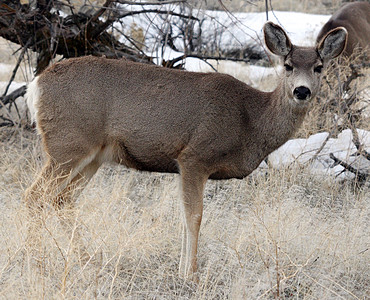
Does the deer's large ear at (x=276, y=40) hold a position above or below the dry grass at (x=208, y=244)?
above

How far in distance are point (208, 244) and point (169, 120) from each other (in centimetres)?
115

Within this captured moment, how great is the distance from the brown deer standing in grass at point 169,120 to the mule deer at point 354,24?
195 inches

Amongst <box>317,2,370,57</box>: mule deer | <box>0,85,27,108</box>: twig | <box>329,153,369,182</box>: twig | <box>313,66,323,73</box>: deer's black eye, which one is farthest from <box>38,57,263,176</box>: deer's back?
<box>317,2,370,57</box>: mule deer

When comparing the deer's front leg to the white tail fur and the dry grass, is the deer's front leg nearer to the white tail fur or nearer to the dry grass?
the dry grass

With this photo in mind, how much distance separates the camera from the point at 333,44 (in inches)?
197

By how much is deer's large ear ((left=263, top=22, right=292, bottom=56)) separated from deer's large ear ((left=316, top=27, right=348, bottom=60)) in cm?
26

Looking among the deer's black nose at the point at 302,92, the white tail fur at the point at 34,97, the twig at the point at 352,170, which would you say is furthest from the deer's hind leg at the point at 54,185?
the twig at the point at 352,170

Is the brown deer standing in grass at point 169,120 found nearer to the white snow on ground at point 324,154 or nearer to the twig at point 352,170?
the twig at point 352,170

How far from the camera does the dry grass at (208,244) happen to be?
4.02 metres

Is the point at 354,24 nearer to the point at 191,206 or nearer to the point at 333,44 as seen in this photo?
the point at 333,44

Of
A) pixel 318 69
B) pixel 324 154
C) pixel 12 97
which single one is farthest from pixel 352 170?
pixel 12 97

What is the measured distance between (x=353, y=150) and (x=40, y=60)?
402 cm

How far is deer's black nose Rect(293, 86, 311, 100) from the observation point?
15.6ft

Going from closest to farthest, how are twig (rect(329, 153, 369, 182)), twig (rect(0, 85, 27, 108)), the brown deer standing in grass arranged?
the brown deer standing in grass → twig (rect(329, 153, 369, 182)) → twig (rect(0, 85, 27, 108))
